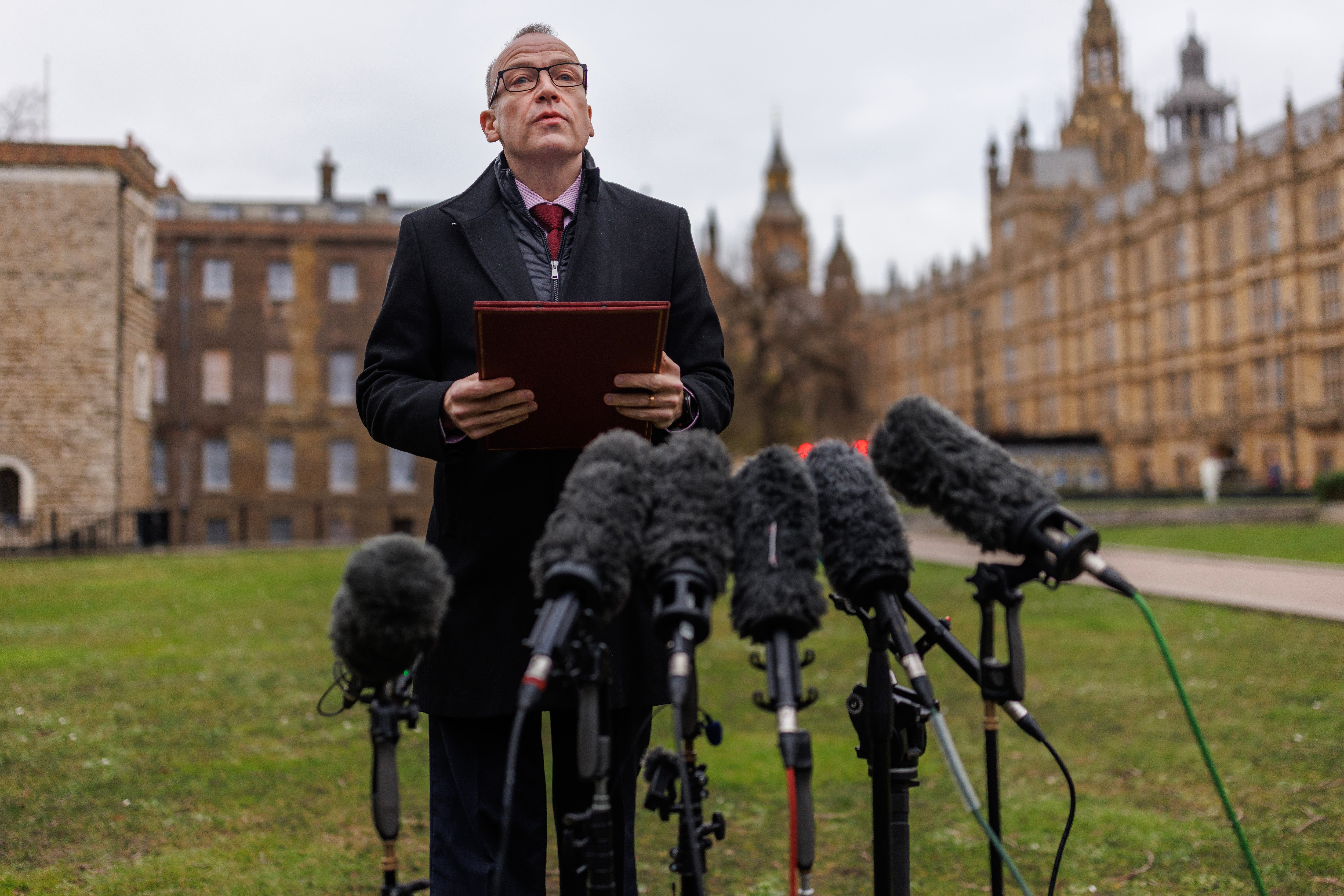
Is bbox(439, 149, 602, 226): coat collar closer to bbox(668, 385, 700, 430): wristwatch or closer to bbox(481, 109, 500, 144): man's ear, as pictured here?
bbox(481, 109, 500, 144): man's ear

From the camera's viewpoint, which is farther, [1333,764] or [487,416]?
[1333,764]

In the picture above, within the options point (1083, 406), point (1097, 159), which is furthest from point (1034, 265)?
point (1097, 159)

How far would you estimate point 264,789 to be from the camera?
572 centimetres

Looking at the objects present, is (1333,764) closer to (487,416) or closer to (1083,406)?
(487,416)

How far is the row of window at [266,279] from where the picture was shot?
37156 millimetres

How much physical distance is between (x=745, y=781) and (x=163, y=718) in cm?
442

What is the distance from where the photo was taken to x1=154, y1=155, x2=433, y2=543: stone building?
1454 inches

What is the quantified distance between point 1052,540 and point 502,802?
1.49m

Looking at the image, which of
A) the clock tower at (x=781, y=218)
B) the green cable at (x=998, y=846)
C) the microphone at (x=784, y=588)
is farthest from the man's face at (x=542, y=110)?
the clock tower at (x=781, y=218)

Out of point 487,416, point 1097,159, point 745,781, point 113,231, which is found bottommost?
point 745,781

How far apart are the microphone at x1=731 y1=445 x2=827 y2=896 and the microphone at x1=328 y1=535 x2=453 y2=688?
2.04 ft

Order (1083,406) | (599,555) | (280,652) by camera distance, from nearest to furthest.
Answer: (599,555)
(280,652)
(1083,406)

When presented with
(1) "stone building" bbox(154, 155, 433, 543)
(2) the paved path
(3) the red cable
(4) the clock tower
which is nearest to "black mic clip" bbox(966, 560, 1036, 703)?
(3) the red cable

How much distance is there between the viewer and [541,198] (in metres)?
2.75
